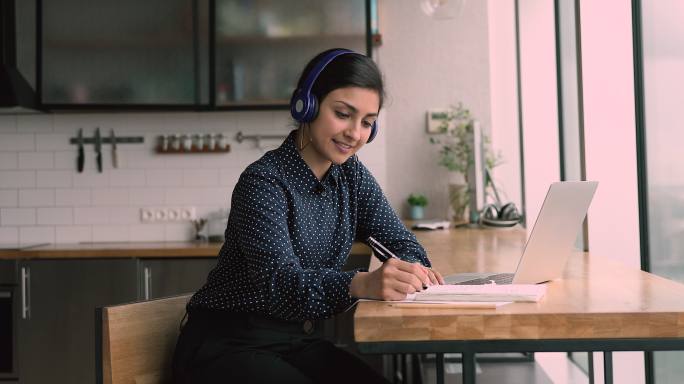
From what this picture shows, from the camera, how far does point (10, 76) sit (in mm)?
4207

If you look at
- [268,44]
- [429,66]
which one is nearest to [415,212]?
[429,66]

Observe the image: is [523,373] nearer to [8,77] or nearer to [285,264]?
[285,264]

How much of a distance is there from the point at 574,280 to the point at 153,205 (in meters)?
3.35

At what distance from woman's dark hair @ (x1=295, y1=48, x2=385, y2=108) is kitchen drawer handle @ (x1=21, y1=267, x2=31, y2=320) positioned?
2.87 m

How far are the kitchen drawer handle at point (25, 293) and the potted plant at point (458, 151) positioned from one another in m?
2.41

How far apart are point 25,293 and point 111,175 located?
0.93m

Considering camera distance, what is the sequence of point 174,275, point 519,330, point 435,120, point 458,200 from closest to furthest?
1. point 519,330
2. point 174,275
3. point 458,200
4. point 435,120

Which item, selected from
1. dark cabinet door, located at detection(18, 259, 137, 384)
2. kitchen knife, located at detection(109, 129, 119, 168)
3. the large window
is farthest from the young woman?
kitchen knife, located at detection(109, 129, 119, 168)

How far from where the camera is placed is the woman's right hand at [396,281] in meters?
1.52

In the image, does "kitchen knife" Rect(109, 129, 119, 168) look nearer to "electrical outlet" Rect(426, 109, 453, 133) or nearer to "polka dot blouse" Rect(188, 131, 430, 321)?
"electrical outlet" Rect(426, 109, 453, 133)

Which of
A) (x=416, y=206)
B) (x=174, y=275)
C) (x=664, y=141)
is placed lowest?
(x=174, y=275)

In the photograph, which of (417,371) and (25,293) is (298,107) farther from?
(25,293)

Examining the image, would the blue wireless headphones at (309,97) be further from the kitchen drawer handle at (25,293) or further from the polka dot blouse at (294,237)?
the kitchen drawer handle at (25,293)

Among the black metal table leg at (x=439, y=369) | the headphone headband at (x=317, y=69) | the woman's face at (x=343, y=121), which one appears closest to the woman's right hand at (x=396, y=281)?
the black metal table leg at (x=439, y=369)
